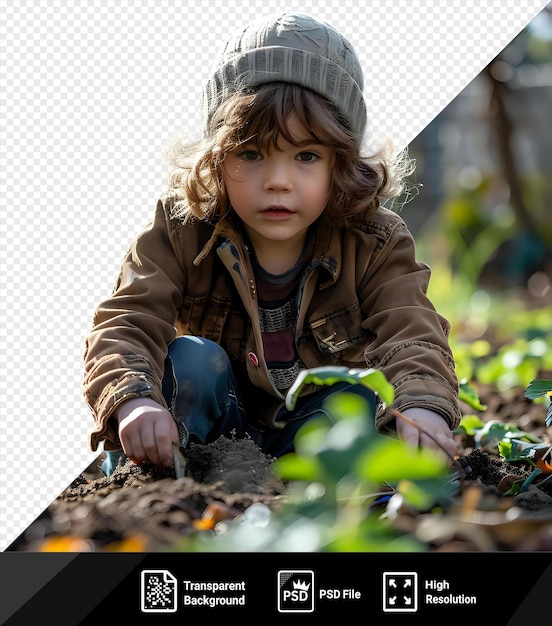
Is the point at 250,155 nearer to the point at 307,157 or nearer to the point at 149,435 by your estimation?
the point at 307,157

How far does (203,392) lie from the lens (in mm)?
1651

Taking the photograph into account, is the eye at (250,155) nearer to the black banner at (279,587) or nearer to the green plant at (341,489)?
the green plant at (341,489)

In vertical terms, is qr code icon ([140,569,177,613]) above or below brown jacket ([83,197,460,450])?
below

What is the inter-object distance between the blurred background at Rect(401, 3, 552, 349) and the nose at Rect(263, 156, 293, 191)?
255 cm

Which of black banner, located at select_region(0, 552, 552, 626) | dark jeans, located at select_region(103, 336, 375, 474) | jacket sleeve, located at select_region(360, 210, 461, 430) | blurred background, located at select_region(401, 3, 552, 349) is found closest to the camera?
black banner, located at select_region(0, 552, 552, 626)

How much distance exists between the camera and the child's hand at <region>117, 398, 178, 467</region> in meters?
1.36

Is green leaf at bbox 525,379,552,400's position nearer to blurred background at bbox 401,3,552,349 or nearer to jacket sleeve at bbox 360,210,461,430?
jacket sleeve at bbox 360,210,461,430

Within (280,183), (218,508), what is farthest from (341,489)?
(280,183)

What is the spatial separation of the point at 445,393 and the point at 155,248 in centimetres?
61

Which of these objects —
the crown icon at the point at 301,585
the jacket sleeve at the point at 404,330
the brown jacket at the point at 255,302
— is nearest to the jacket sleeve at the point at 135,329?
the brown jacket at the point at 255,302

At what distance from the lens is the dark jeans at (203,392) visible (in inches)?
64.9

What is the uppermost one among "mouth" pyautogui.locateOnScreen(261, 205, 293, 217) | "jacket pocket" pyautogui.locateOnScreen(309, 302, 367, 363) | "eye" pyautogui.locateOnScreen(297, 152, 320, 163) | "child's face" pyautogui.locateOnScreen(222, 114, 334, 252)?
"eye" pyautogui.locateOnScreen(297, 152, 320, 163)

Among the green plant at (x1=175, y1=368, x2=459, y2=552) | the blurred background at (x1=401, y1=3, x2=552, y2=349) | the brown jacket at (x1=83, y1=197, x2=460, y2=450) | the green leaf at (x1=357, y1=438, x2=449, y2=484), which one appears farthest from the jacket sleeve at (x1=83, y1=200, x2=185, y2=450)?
the blurred background at (x1=401, y1=3, x2=552, y2=349)

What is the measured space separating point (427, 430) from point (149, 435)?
404 mm
